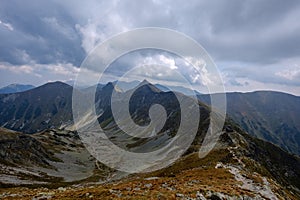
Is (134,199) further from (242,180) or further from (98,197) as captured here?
(242,180)

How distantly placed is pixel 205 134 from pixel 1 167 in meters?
137

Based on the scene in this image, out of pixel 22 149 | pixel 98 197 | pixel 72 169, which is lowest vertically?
pixel 72 169

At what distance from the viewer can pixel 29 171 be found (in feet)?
401

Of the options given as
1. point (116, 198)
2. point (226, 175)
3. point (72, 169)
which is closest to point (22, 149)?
point (72, 169)

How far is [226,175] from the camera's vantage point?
57.2 meters

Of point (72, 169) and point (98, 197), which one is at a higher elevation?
point (98, 197)

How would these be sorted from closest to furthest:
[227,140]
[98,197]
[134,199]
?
[134,199] → [98,197] → [227,140]

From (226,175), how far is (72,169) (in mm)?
116847

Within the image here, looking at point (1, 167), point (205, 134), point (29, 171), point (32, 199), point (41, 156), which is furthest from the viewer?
point (205, 134)

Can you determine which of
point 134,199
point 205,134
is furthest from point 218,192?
point 205,134

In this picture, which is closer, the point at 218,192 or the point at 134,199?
the point at 134,199

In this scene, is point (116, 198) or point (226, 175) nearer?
point (116, 198)

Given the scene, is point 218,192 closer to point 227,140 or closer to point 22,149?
point 227,140

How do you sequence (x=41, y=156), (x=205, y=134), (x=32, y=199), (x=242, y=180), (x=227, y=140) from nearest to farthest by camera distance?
(x=32, y=199) → (x=242, y=180) → (x=227, y=140) → (x=41, y=156) → (x=205, y=134)
